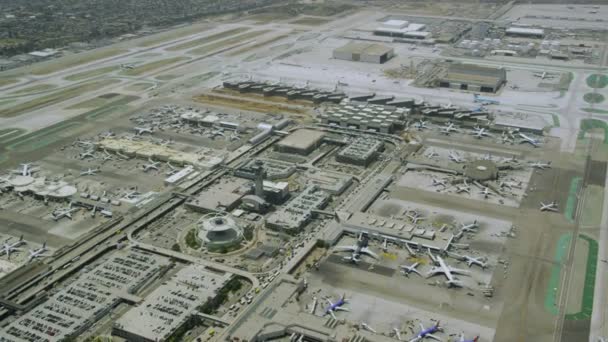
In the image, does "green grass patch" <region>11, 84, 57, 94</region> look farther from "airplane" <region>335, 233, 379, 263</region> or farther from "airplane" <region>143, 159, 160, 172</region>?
"airplane" <region>335, 233, 379, 263</region>

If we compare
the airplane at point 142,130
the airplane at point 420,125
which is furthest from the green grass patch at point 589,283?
the airplane at point 142,130

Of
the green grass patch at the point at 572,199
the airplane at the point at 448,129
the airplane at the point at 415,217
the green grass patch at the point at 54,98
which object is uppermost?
the green grass patch at the point at 54,98

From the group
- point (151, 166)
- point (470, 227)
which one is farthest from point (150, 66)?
point (470, 227)

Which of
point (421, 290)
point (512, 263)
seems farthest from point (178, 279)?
point (512, 263)

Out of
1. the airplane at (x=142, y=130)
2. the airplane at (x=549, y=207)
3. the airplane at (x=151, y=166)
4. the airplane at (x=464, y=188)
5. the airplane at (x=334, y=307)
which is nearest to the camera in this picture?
the airplane at (x=334, y=307)

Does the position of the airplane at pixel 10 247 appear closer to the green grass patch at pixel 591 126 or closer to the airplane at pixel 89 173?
the airplane at pixel 89 173

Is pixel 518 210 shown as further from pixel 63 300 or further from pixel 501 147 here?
pixel 63 300

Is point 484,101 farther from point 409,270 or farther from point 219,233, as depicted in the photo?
point 219,233
